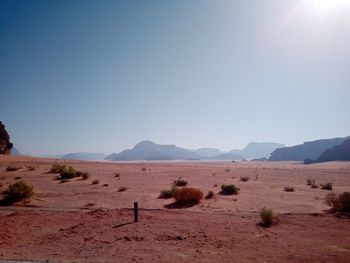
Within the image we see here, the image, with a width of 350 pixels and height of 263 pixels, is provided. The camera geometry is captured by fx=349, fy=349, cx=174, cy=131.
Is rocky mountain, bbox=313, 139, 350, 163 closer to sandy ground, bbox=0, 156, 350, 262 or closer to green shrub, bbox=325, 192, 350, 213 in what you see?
green shrub, bbox=325, 192, 350, 213

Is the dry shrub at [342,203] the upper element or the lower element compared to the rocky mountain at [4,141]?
lower

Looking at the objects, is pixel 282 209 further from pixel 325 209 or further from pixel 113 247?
pixel 113 247

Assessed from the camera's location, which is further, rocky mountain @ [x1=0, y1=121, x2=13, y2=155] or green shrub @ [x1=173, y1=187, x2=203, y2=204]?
rocky mountain @ [x1=0, y1=121, x2=13, y2=155]

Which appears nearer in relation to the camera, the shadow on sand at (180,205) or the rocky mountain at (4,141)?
the shadow on sand at (180,205)

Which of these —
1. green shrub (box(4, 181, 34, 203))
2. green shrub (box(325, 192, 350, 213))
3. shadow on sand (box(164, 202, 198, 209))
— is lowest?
shadow on sand (box(164, 202, 198, 209))

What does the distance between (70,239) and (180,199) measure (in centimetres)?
1019

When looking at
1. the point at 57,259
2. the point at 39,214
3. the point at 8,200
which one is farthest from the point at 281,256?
the point at 8,200

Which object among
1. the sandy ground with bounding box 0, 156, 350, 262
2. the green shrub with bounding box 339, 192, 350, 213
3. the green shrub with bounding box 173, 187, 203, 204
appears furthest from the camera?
the green shrub with bounding box 173, 187, 203, 204

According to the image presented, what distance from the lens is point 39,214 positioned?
16.3 metres

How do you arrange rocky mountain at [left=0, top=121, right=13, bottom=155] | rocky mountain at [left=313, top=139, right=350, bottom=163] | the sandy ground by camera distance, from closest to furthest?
the sandy ground, rocky mountain at [left=0, top=121, right=13, bottom=155], rocky mountain at [left=313, top=139, right=350, bottom=163]

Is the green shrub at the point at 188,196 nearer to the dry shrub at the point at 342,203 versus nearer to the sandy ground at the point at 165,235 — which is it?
the sandy ground at the point at 165,235

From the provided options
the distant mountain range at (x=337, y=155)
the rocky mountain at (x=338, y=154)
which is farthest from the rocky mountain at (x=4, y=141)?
the rocky mountain at (x=338, y=154)

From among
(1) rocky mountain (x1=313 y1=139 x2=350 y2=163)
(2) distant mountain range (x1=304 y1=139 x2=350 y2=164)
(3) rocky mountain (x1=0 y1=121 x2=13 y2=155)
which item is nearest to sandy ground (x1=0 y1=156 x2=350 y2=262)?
(3) rocky mountain (x1=0 y1=121 x2=13 y2=155)

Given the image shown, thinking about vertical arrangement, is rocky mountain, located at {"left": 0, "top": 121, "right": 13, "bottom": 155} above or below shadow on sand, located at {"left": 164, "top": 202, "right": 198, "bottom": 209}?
above
